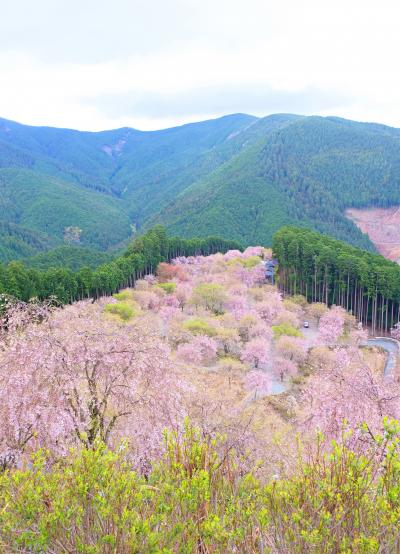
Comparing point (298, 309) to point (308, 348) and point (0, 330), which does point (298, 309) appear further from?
point (0, 330)

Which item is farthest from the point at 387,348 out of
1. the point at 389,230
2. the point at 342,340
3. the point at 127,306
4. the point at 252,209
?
the point at 389,230

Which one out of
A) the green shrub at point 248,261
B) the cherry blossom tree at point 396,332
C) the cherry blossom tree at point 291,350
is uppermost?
the green shrub at point 248,261

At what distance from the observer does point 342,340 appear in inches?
1864

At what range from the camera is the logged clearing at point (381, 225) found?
131 m

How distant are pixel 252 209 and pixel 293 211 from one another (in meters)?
14.5

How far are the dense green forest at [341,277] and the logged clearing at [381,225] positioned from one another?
68532 mm

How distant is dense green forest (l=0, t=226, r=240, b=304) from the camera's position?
4675 centimetres

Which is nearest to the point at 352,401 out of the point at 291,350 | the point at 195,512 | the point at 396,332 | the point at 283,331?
the point at 195,512

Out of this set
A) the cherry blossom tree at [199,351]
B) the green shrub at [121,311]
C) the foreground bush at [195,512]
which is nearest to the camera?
the foreground bush at [195,512]

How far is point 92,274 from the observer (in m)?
54.7

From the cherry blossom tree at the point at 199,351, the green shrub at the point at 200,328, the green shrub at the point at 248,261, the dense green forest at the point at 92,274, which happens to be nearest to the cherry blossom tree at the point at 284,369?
the cherry blossom tree at the point at 199,351

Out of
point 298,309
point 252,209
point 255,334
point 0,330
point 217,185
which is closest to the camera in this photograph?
point 0,330

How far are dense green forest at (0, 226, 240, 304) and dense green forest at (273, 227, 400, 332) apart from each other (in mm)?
21858

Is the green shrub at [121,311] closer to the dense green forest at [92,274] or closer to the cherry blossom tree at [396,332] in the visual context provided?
the dense green forest at [92,274]
